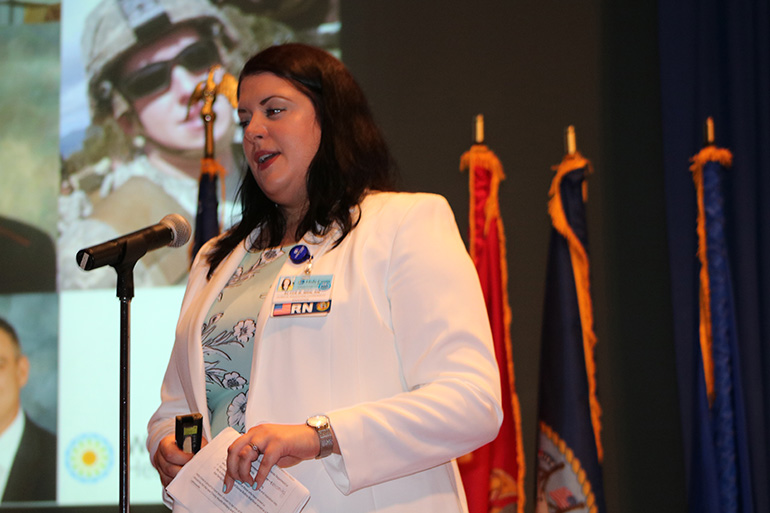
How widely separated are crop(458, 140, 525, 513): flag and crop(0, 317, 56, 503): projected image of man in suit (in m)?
1.97

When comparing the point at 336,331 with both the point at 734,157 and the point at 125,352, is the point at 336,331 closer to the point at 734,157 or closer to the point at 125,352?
the point at 125,352

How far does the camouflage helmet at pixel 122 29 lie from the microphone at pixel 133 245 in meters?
2.44

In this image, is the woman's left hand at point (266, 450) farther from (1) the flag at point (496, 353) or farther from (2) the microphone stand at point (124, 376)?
(1) the flag at point (496, 353)

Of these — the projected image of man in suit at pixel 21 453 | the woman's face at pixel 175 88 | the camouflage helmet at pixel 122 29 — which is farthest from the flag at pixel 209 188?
the projected image of man in suit at pixel 21 453

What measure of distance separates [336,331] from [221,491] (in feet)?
1.13

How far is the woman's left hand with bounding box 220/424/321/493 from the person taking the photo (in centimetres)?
118

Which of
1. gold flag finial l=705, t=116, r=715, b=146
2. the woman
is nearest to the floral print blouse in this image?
the woman

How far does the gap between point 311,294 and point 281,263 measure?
223 mm

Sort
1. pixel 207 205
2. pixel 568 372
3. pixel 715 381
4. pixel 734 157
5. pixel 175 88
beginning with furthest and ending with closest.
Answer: pixel 175 88 → pixel 207 205 → pixel 734 157 → pixel 568 372 → pixel 715 381

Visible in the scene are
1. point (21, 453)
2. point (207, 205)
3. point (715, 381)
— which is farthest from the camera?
point (21, 453)

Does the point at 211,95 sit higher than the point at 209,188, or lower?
higher

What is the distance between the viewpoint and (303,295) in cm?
148

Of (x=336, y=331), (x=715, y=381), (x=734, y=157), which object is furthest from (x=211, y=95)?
(x=715, y=381)

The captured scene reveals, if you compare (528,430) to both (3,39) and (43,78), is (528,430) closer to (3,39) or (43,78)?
(43,78)
